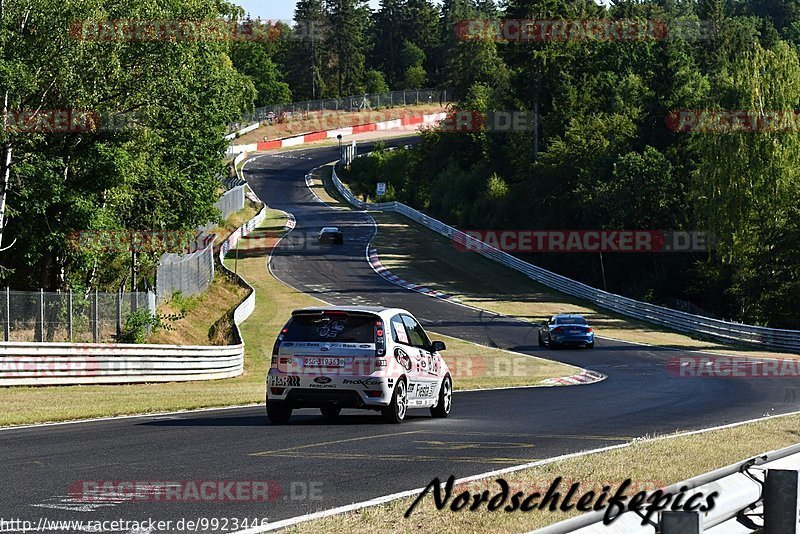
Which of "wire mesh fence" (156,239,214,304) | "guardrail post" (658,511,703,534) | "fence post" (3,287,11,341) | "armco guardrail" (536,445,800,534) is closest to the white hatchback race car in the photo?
"armco guardrail" (536,445,800,534)

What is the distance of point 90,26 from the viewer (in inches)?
1168

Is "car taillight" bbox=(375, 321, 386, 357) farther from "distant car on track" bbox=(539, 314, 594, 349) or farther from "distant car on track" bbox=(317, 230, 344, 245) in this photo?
"distant car on track" bbox=(317, 230, 344, 245)

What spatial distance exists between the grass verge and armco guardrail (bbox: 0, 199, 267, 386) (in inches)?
647

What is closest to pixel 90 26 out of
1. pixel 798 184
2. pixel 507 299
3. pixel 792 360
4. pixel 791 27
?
pixel 792 360

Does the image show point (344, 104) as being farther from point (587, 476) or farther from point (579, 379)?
point (587, 476)

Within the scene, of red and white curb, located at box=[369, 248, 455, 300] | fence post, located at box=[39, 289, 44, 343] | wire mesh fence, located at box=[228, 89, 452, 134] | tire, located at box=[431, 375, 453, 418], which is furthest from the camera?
wire mesh fence, located at box=[228, 89, 452, 134]

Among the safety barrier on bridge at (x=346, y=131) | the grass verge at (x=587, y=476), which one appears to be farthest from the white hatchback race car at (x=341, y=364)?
the safety barrier on bridge at (x=346, y=131)

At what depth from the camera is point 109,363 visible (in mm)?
28469

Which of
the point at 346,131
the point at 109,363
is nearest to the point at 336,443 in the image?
the point at 109,363

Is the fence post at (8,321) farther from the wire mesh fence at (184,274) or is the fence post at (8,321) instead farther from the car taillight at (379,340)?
the wire mesh fence at (184,274)

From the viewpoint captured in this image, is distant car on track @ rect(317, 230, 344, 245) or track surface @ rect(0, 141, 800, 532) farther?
distant car on track @ rect(317, 230, 344, 245)

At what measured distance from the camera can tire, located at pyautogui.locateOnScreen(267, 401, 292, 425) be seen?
16312 millimetres

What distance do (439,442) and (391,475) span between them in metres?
3.15

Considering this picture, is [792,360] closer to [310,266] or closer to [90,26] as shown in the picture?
[90,26]
